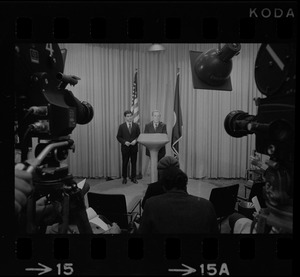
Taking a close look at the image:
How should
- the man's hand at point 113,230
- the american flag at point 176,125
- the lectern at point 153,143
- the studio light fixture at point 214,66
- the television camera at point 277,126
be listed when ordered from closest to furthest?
the television camera at point 277,126, the studio light fixture at point 214,66, the man's hand at point 113,230, the lectern at point 153,143, the american flag at point 176,125

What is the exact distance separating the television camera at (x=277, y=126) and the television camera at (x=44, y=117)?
2.97ft

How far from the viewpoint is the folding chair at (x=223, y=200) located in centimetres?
161

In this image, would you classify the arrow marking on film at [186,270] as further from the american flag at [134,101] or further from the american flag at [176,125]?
the american flag at [134,101]

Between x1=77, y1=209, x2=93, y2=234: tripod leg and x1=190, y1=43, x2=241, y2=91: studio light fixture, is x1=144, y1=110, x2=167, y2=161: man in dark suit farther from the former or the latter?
x1=77, y1=209, x2=93, y2=234: tripod leg

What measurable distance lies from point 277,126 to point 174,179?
0.55 m

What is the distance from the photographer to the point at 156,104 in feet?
6.43

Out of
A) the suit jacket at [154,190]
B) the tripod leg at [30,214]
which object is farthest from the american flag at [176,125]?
the tripod leg at [30,214]

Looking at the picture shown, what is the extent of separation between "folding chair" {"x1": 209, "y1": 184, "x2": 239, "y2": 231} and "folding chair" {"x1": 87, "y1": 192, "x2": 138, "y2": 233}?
0.52 m

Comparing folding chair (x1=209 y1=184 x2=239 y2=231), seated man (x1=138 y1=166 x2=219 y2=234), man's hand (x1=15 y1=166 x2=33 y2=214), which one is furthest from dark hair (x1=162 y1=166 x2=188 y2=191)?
man's hand (x1=15 y1=166 x2=33 y2=214)

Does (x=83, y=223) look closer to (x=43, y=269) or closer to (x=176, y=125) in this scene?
(x=43, y=269)

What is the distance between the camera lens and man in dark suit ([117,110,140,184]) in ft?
5.54

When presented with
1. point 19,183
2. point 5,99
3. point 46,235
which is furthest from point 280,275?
point 5,99

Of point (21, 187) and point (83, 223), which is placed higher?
point (21, 187)

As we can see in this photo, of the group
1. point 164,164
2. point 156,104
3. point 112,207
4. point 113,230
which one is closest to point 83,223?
point 113,230
